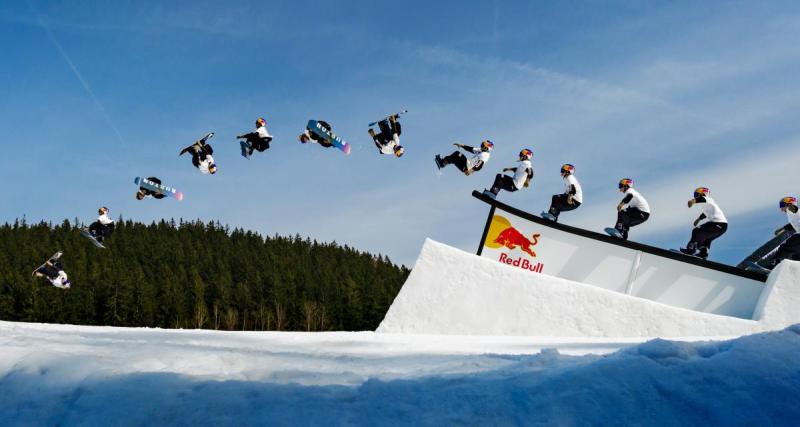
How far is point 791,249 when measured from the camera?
15109 mm

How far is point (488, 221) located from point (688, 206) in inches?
185

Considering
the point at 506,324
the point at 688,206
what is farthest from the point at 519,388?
the point at 688,206

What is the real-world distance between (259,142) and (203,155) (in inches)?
76.8

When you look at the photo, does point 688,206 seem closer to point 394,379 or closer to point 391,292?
point 394,379

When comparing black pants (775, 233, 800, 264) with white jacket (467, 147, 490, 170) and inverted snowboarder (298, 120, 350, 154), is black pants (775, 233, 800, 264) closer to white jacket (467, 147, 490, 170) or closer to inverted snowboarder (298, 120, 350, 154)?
white jacket (467, 147, 490, 170)

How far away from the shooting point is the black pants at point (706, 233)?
48.8 feet

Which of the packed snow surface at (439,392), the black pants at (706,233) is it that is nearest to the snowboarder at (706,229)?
the black pants at (706,233)

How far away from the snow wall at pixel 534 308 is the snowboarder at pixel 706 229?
5.07 ft

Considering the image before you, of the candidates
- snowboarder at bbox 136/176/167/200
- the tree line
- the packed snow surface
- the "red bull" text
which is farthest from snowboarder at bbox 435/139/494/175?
the tree line

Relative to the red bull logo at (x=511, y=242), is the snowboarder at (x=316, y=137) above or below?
above

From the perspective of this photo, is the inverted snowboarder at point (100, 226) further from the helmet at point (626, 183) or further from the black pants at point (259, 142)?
the helmet at point (626, 183)

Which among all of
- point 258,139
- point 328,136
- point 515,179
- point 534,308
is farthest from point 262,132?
point 534,308

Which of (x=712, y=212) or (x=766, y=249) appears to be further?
(x=766, y=249)

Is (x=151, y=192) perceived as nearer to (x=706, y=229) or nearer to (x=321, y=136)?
(x=321, y=136)
